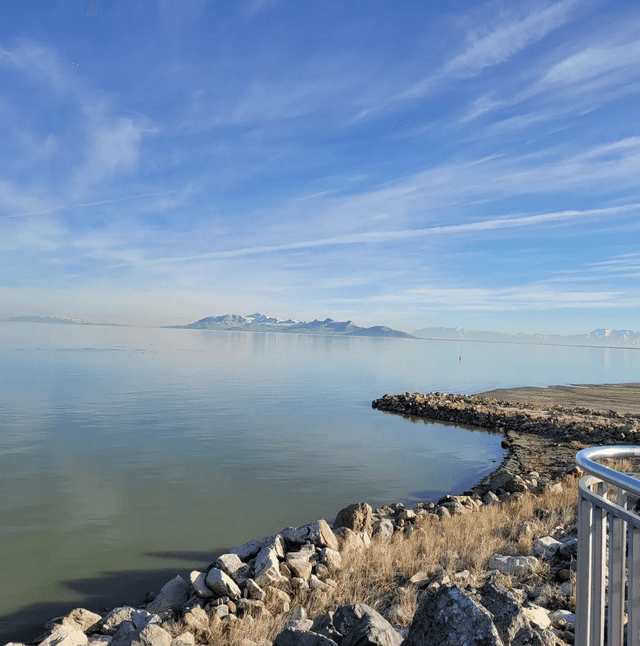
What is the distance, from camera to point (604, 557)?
3.17 meters

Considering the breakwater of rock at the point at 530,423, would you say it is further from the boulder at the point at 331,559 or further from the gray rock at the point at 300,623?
the gray rock at the point at 300,623

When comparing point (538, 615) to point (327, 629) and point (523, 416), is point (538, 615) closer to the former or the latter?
point (327, 629)

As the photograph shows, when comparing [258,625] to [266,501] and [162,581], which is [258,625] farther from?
[266,501]

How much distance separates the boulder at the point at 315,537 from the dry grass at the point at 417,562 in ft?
1.24

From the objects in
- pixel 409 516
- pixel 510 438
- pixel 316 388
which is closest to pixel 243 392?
pixel 316 388

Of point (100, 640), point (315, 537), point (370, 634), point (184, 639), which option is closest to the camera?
point (370, 634)

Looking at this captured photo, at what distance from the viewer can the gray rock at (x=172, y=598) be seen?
24.6ft

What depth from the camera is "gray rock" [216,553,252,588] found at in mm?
7875

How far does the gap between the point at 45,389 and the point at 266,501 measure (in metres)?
26.6

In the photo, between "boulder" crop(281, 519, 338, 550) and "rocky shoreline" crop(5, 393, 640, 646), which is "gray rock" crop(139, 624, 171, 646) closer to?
"rocky shoreline" crop(5, 393, 640, 646)

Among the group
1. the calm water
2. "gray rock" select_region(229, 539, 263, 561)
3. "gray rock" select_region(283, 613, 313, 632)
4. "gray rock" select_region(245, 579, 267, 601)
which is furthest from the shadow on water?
"gray rock" select_region(283, 613, 313, 632)

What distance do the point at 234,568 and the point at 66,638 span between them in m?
2.46

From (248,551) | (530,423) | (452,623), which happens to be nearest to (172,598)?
(248,551)

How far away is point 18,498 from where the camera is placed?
14.0 m
